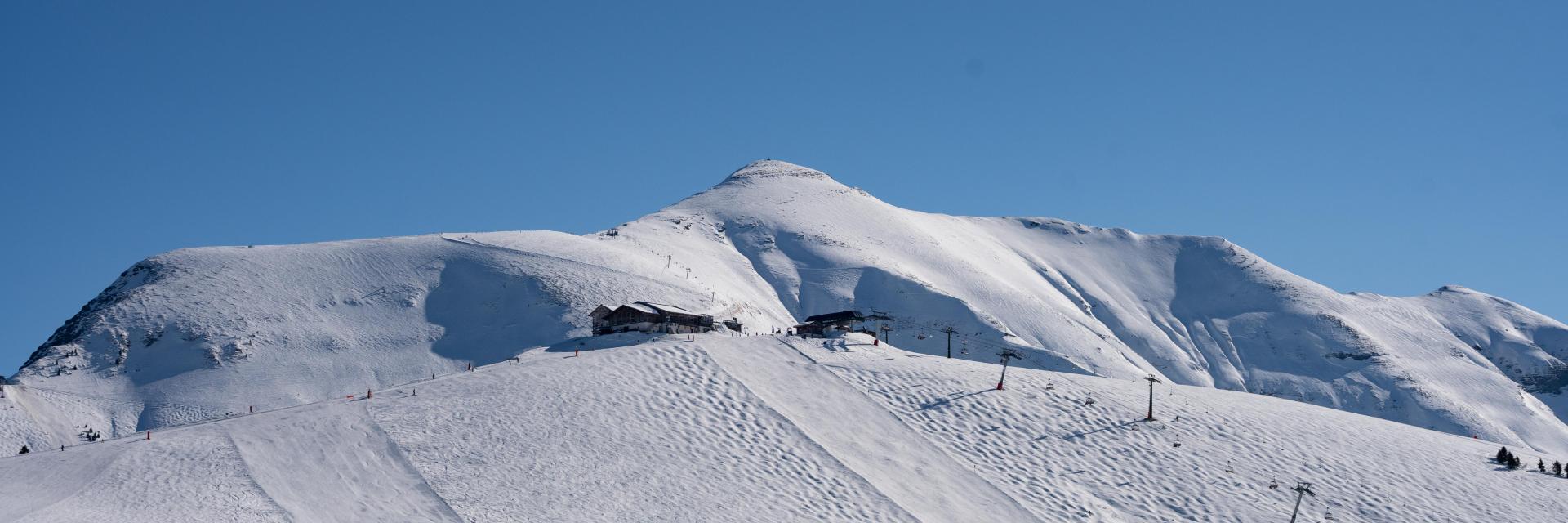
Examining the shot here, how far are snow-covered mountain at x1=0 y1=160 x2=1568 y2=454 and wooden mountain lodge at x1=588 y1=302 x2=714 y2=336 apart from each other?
1472 cm

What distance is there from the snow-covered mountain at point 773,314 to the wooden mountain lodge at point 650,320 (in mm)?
14724

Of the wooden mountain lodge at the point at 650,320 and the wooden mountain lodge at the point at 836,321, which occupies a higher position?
the wooden mountain lodge at the point at 836,321

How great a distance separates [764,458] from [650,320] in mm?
28284

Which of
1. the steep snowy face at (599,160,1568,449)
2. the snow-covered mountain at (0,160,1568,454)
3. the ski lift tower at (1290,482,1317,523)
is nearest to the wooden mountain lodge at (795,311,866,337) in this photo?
the snow-covered mountain at (0,160,1568,454)

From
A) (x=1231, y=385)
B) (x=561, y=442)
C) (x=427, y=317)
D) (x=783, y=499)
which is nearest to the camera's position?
(x=783, y=499)

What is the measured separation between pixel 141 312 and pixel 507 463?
66313 mm

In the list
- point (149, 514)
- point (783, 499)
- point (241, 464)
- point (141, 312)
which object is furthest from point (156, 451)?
point (141, 312)

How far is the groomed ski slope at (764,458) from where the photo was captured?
4909cm

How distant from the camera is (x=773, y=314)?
126375 millimetres

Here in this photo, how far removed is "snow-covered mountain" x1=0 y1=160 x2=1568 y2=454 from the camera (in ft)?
316

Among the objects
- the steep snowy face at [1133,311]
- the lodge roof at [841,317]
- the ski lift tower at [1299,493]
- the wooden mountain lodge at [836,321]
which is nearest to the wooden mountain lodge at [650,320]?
the wooden mountain lodge at [836,321]

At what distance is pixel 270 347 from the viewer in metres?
99.5

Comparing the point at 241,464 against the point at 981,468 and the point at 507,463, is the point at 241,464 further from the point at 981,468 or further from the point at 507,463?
the point at 981,468

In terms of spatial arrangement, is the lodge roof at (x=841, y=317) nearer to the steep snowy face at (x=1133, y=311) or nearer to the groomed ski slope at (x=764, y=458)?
the groomed ski slope at (x=764, y=458)
